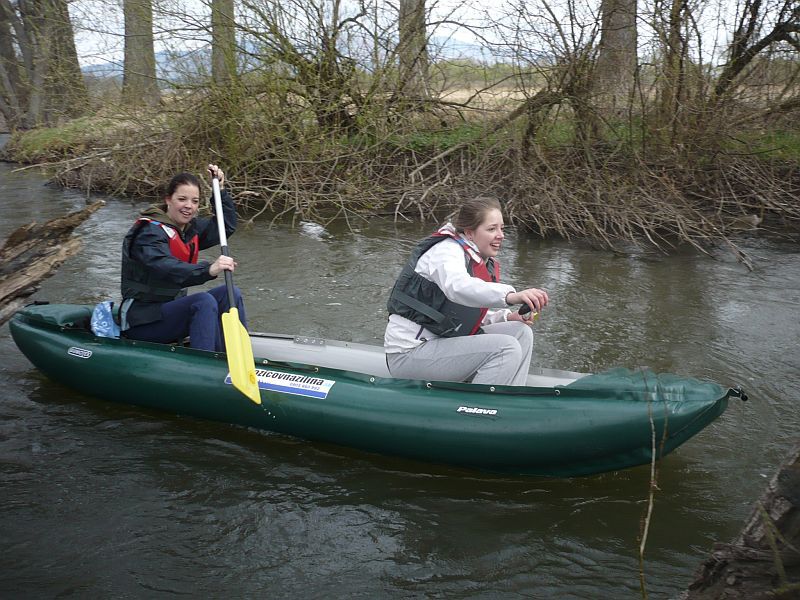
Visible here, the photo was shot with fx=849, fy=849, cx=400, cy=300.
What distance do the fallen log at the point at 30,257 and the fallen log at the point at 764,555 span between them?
271 cm

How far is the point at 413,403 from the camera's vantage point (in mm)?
3402

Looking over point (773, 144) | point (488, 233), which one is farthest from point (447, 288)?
point (773, 144)

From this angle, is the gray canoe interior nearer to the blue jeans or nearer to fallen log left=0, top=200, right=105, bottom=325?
the blue jeans

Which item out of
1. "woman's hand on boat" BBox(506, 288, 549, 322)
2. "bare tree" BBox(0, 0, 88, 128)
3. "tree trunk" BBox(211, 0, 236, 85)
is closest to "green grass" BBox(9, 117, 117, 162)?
"bare tree" BBox(0, 0, 88, 128)

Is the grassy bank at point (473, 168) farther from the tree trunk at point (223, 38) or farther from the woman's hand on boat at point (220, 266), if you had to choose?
the woman's hand on boat at point (220, 266)

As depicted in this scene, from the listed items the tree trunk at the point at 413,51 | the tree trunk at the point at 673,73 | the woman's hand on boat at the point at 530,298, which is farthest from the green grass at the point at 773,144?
the woman's hand on boat at the point at 530,298

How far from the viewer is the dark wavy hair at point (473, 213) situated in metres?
3.38

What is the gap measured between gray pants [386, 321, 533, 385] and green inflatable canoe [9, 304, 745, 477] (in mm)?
82

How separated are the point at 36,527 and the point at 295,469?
1026 millimetres

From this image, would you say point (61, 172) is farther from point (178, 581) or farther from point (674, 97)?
point (178, 581)

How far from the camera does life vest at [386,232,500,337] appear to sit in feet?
11.2

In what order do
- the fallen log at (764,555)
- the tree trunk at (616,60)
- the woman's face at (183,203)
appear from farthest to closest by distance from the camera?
the tree trunk at (616,60) < the woman's face at (183,203) < the fallen log at (764,555)

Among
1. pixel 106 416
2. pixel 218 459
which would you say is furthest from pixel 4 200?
pixel 218 459

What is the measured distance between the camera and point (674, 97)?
25.6 ft
